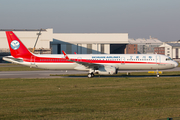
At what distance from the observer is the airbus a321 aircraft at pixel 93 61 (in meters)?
38.8

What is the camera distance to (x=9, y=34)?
41.6 meters

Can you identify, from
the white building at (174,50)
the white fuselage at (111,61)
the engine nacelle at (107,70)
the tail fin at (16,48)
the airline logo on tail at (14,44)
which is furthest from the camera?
the white building at (174,50)

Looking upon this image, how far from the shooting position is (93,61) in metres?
40.1

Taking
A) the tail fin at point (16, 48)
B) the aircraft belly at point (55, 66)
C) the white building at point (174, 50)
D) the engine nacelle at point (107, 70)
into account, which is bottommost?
the engine nacelle at point (107, 70)

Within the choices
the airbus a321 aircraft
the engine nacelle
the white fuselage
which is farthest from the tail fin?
the engine nacelle

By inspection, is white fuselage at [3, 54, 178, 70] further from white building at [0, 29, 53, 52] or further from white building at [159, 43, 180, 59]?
white building at [159, 43, 180, 59]

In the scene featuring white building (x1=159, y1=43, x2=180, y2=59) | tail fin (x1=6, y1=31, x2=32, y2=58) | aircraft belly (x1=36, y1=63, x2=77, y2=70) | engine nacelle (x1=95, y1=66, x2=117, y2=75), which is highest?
white building (x1=159, y1=43, x2=180, y2=59)

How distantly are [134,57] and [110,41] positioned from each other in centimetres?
9372

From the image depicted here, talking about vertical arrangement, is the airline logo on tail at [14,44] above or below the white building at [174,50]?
below

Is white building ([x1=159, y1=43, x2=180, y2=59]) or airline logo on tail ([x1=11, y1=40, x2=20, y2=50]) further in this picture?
white building ([x1=159, y1=43, x2=180, y2=59])

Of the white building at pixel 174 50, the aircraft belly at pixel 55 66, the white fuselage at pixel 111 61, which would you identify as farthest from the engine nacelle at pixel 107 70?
the white building at pixel 174 50

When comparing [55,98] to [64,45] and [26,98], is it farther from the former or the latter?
[64,45]

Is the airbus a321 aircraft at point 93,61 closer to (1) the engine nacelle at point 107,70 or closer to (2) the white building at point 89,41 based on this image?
(1) the engine nacelle at point 107,70

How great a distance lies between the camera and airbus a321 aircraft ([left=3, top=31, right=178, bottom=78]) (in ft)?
127
